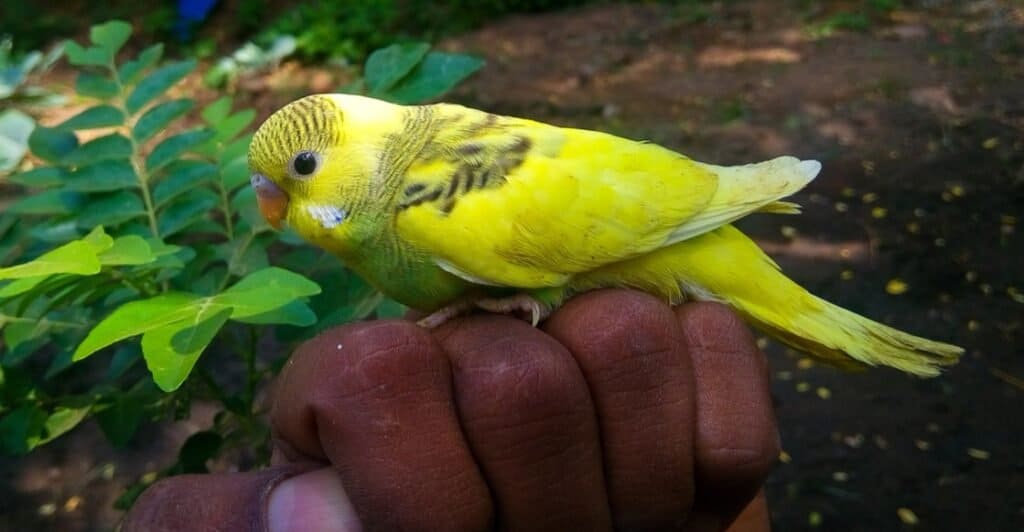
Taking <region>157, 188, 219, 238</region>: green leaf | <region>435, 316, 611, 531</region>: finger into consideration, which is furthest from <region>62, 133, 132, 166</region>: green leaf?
<region>435, 316, 611, 531</region>: finger

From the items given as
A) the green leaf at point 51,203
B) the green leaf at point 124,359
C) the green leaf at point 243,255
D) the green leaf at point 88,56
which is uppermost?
the green leaf at point 88,56

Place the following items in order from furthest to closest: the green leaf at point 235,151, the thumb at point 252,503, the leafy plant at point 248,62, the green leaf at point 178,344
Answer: the leafy plant at point 248,62 < the green leaf at point 235,151 < the thumb at point 252,503 < the green leaf at point 178,344

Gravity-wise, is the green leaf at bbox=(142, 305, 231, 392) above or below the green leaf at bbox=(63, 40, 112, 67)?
below

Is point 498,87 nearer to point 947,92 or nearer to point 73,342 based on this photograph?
point 947,92

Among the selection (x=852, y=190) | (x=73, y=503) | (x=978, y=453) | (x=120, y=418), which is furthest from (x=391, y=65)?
(x=852, y=190)

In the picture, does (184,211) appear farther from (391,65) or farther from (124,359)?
(391,65)

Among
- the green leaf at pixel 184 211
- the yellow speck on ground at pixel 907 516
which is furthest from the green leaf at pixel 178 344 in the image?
the yellow speck on ground at pixel 907 516

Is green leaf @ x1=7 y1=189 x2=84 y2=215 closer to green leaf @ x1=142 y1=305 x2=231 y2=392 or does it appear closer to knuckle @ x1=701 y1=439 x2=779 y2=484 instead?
green leaf @ x1=142 y1=305 x2=231 y2=392

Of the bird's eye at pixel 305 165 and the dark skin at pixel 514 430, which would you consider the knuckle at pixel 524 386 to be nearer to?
the dark skin at pixel 514 430
